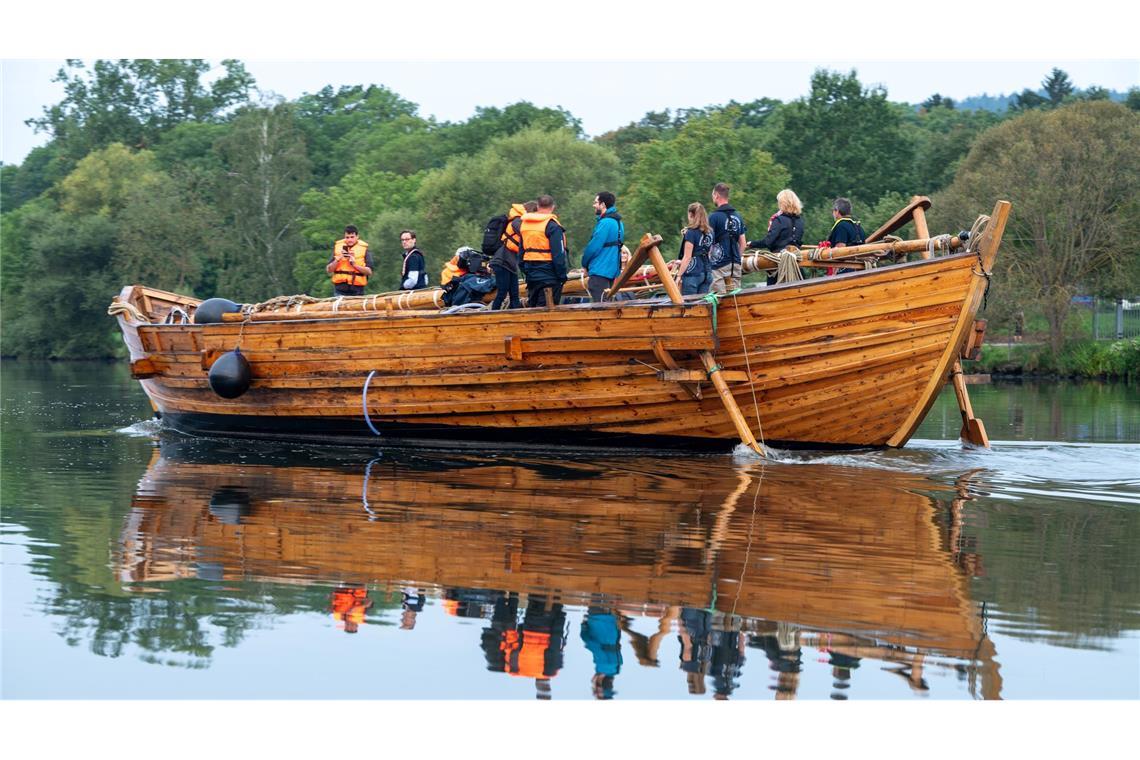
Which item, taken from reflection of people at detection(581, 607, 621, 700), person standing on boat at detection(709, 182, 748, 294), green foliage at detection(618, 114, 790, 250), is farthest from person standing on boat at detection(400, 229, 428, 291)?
green foliage at detection(618, 114, 790, 250)

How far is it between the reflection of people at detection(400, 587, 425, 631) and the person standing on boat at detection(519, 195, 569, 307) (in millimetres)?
6800

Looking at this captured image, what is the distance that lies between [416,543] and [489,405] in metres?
5.54

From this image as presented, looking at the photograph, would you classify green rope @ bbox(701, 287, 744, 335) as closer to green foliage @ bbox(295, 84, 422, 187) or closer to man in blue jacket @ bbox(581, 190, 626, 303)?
man in blue jacket @ bbox(581, 190, 626, 303)

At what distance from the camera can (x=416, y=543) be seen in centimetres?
888

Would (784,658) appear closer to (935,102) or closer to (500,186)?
(500,186)

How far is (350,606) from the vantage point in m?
7.16

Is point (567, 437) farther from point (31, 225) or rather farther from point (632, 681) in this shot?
point (31, 225)

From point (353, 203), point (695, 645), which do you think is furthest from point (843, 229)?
point (353, 203)

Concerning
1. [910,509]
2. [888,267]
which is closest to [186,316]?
[888,267]

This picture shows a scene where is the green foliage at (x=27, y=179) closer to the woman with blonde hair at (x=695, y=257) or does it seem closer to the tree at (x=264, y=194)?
the tree at (x=264, y=194)

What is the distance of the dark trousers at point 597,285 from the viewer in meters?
14.4

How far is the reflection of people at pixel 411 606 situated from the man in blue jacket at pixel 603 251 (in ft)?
22.5

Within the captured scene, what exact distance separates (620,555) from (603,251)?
20.5 feet

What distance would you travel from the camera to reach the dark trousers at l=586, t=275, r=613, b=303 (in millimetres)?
14355
